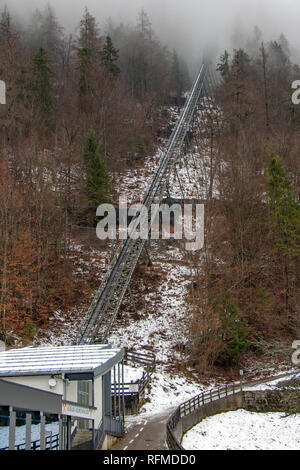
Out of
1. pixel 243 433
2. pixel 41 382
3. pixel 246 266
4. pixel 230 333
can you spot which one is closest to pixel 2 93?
pixel 246 266

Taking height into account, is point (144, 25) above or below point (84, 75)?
above

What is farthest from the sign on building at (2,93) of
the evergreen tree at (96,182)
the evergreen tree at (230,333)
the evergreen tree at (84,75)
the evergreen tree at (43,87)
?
the evergreen tree at (230,333)

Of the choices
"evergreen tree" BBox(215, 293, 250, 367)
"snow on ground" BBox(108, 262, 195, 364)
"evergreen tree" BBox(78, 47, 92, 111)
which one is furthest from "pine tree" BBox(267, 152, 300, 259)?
"evergreen tree" BBox(78, 47, 92, 111)

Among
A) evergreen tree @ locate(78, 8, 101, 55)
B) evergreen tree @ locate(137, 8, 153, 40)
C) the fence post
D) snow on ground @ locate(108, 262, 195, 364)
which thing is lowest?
snow on ground @ locate(108, 262, 195, 364)

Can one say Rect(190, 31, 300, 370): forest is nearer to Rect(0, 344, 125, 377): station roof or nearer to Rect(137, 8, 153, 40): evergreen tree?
Rect(0, 344, 125, 377): station roof

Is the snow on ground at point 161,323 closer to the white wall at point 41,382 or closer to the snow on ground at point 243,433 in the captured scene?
the snow on ground at point 243,433

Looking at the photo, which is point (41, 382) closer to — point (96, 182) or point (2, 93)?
point (96, 182)

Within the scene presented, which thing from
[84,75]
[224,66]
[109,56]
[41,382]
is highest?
[224,66]
